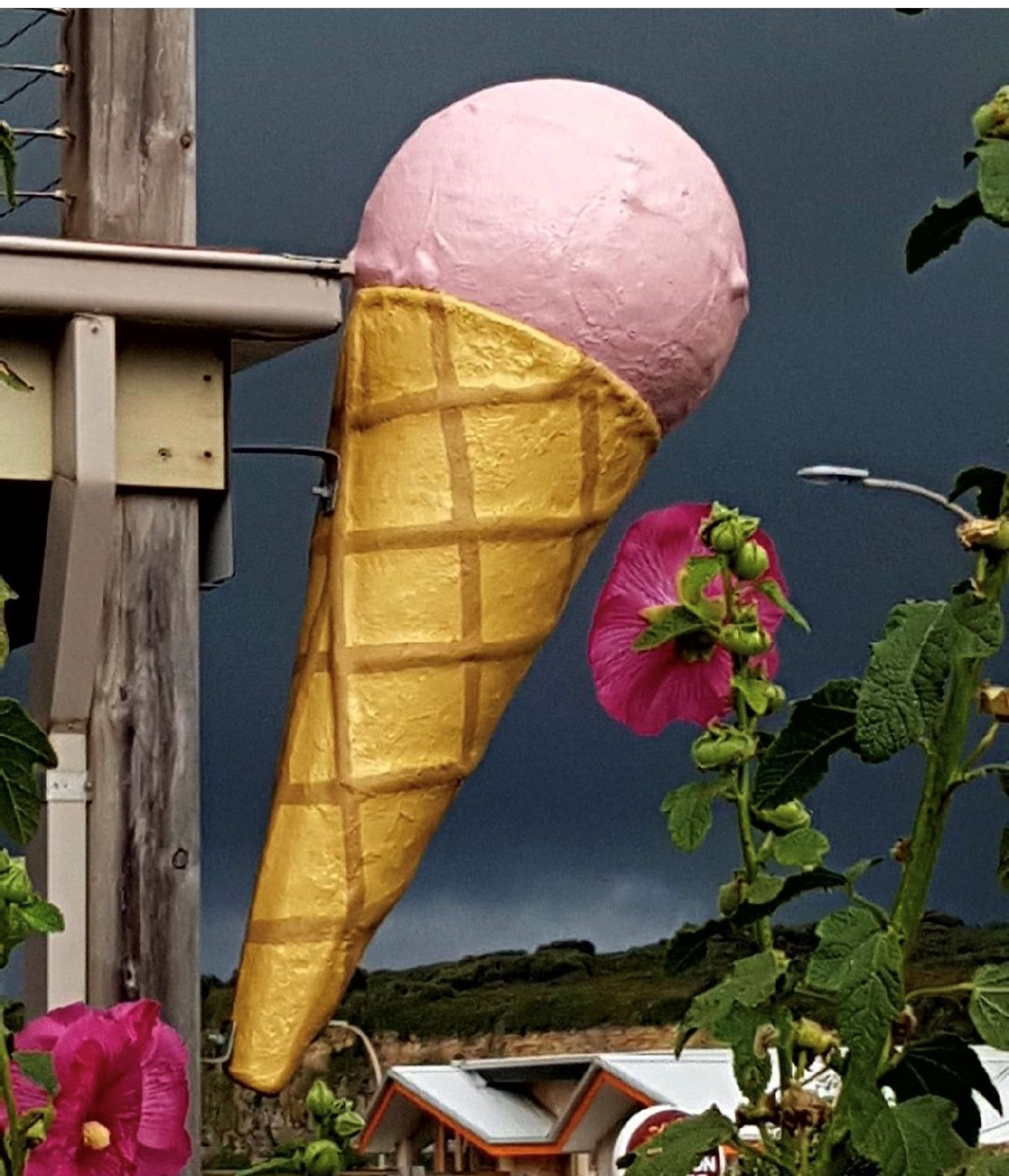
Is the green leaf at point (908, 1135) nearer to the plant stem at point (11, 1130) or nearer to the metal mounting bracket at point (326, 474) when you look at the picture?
the plant stem at point (11, 1130)

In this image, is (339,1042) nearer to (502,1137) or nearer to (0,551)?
(502,1137)

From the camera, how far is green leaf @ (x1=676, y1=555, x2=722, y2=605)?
805 millimetres

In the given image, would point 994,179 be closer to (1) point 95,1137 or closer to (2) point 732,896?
(2) point 732,896

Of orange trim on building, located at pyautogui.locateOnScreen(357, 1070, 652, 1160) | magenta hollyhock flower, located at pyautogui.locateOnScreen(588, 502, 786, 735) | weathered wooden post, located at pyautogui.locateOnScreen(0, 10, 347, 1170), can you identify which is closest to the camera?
magenta hollyhock flower, located at pyautogui.locateOnScreen(588, 502, 786, 735)

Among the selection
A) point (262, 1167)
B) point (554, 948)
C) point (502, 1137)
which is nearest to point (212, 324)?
point (262, 1167)

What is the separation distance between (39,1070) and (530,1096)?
808cm

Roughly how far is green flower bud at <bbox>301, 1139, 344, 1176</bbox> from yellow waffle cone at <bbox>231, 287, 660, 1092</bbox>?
1.71m

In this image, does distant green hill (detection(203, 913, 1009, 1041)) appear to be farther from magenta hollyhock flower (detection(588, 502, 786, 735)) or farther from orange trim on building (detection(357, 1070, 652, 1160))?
magenta hollyhock flower (detection(588, 502, 786, 735))

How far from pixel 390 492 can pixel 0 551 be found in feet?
2.15

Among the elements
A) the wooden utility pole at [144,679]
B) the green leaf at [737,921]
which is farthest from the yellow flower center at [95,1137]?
the wooden utility pole at [144,679]

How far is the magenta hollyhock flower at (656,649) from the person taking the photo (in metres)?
0.83

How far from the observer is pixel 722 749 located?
0.79 m

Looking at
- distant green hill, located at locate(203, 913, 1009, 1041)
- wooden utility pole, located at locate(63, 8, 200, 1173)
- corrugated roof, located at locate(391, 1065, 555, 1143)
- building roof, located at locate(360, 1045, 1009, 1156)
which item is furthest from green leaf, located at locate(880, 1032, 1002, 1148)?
distant green hill, located at locate(203, 913, 1009, 1041)

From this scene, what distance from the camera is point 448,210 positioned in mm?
2684
